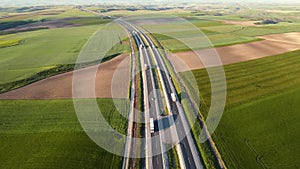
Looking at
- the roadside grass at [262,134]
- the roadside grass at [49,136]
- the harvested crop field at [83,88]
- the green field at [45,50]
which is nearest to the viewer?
the roadside grass at [262,134]

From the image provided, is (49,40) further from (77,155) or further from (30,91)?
(77,155)

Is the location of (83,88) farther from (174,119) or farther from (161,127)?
(174,119)

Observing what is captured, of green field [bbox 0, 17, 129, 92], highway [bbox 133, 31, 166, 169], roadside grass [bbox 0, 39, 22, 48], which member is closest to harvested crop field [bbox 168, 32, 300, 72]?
highway [bbox 133, 31, 166, 169]

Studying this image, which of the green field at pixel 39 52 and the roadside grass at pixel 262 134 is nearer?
the roadside grass at pixel 262 134

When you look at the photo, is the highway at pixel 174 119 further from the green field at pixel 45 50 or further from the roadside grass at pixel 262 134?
the green field at pixel 45 50

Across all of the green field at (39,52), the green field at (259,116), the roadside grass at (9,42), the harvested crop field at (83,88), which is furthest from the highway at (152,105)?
the roadside grass at (9,42)

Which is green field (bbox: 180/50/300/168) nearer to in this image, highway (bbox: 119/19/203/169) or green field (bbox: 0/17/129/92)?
highway (bbox: 119/19/203/169)

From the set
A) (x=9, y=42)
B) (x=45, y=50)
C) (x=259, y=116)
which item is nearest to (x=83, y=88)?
(x=259, y=116)
